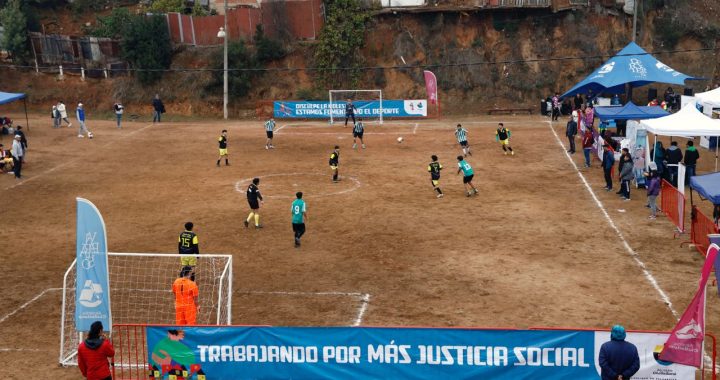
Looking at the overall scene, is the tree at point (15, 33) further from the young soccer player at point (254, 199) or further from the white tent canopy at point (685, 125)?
the white tent canopy at point (685, 125)

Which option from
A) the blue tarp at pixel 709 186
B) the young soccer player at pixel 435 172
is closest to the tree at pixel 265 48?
the young soccer player at pixel 435 172

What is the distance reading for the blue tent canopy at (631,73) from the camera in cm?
3888

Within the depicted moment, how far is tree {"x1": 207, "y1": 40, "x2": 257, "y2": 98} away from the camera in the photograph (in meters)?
56.5

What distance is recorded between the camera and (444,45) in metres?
57.0

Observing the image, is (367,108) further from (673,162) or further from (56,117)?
(673,162)

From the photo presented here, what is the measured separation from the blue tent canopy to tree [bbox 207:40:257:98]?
25.5m

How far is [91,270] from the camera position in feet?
49.4

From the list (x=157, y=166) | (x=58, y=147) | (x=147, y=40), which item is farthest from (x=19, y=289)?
(x=147, y=40)

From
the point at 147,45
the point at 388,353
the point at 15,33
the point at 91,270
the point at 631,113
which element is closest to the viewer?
the point at 388,353

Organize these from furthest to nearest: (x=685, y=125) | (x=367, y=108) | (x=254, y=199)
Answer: (x=367, y=108) → (x=685, y=125) → (x=254, y=199)

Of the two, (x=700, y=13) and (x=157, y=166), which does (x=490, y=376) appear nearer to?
(x=157, y=166)

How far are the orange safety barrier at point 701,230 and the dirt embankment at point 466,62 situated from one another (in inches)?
1339

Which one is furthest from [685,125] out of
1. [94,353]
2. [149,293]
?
[94,353]

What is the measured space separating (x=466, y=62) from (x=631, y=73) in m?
18.9
